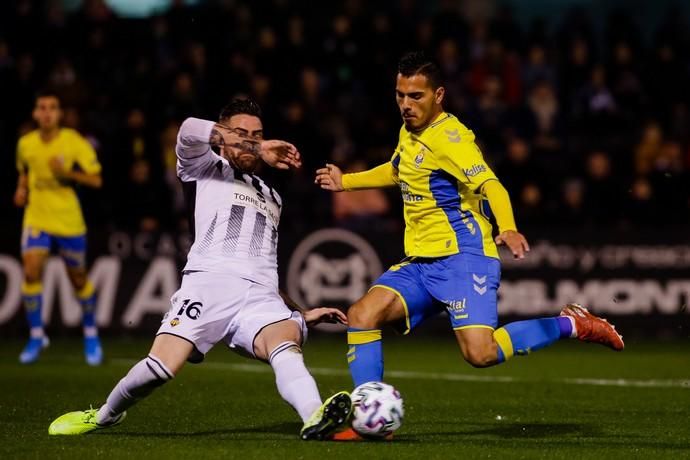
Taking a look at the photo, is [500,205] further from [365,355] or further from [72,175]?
[72,175]

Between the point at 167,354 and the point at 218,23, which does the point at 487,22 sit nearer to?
the point at 218,23

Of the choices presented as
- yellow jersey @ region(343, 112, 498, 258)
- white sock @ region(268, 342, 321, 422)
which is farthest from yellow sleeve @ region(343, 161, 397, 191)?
white sock @ region(268, 342, 321, 422)

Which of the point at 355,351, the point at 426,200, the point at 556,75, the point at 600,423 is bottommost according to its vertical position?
the point at 600,423

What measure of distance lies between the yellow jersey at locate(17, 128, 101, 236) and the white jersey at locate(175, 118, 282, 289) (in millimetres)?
5457

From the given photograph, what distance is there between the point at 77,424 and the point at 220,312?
1.10m

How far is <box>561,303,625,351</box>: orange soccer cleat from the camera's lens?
25.7 feet

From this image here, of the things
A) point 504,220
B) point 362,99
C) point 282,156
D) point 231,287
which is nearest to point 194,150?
point 282,156

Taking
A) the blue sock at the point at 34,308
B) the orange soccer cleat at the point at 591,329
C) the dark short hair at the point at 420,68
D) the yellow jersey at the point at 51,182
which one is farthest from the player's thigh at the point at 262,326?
the blue sock at the point at 34,308

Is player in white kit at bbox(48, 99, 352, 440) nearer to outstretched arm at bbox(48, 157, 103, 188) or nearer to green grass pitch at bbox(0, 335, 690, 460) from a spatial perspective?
green grass pitch at bbox(0, 335, 690, 460)

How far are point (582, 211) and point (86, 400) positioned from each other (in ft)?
26.7

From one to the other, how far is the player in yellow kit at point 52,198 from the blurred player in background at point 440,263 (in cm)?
550

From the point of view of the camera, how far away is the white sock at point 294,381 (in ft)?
21.9

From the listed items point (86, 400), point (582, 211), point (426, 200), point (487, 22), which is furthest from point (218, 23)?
point (426, 200)

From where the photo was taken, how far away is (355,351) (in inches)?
296
